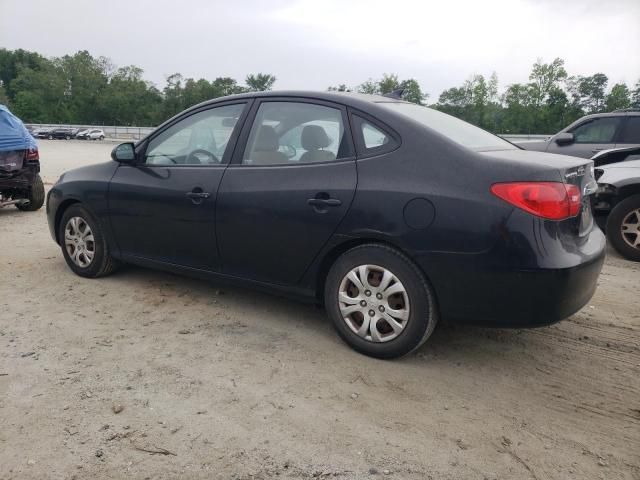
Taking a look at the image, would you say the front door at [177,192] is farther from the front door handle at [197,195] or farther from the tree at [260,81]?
the tree at [260,81]

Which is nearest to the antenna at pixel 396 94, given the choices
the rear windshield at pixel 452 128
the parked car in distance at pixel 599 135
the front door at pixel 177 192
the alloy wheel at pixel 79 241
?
the rear windshield at pixel 452 128

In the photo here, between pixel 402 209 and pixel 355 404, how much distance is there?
1117 millimetres

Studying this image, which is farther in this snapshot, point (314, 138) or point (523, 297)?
point (314, 138)

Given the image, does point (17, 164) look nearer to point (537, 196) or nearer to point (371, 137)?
point (371, 137)

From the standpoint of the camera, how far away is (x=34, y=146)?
26.8 ft

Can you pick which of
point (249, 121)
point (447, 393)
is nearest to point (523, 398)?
point (447, 393)

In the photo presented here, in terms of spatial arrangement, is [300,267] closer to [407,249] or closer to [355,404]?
[407,249]

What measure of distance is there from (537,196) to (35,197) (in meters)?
8.10

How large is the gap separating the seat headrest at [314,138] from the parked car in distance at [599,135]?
18.7ft

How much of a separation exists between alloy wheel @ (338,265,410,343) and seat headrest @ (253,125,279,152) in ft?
3.64

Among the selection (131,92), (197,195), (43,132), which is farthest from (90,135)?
(197,195)

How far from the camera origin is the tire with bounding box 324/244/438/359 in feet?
10.1

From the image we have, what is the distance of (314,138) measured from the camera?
356 centimetres

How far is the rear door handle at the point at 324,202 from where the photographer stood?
3270 mm
